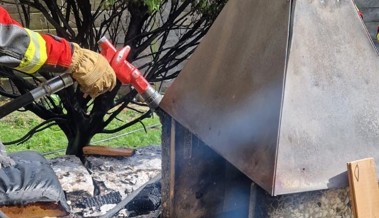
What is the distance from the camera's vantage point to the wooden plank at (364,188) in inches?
80.4

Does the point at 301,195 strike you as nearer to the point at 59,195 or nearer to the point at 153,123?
the point at 59,195

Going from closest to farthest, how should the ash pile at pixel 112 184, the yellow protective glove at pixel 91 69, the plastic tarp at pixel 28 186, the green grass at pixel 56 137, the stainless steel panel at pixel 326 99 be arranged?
1. the stainless steel panel at pixel 326 99
2. the yellow protective glove at pixel 91 69
3. the plastic tarp at pixel 28 186
4. the ash pile at pixel 112 184
5. the green grass at pixel 56 137

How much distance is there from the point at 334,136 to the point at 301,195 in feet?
0.75

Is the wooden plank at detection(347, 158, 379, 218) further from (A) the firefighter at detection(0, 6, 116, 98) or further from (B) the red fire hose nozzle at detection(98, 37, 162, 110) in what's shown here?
(A) the firefighter at detection(0, 6, 116, 98)

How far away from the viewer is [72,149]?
13.8 feet

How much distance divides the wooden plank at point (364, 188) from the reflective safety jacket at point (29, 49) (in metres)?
1.24

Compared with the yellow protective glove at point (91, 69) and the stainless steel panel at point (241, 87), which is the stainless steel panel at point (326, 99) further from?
the yellow protective glove at point (91, 69)

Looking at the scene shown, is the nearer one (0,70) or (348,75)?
(348,75)

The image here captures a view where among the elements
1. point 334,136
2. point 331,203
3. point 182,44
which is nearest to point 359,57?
point 334,136

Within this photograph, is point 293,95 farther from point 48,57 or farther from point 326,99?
point 48,57

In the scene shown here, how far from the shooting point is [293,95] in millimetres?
2053

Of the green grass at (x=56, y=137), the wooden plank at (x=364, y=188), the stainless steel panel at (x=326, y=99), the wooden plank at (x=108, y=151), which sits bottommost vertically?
the green grass at (x=56, y=137)

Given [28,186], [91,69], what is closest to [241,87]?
[91,69]

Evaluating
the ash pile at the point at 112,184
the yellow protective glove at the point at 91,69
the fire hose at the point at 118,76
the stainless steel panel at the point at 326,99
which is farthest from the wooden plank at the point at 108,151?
the stainless steel panel at the point at 326,99
